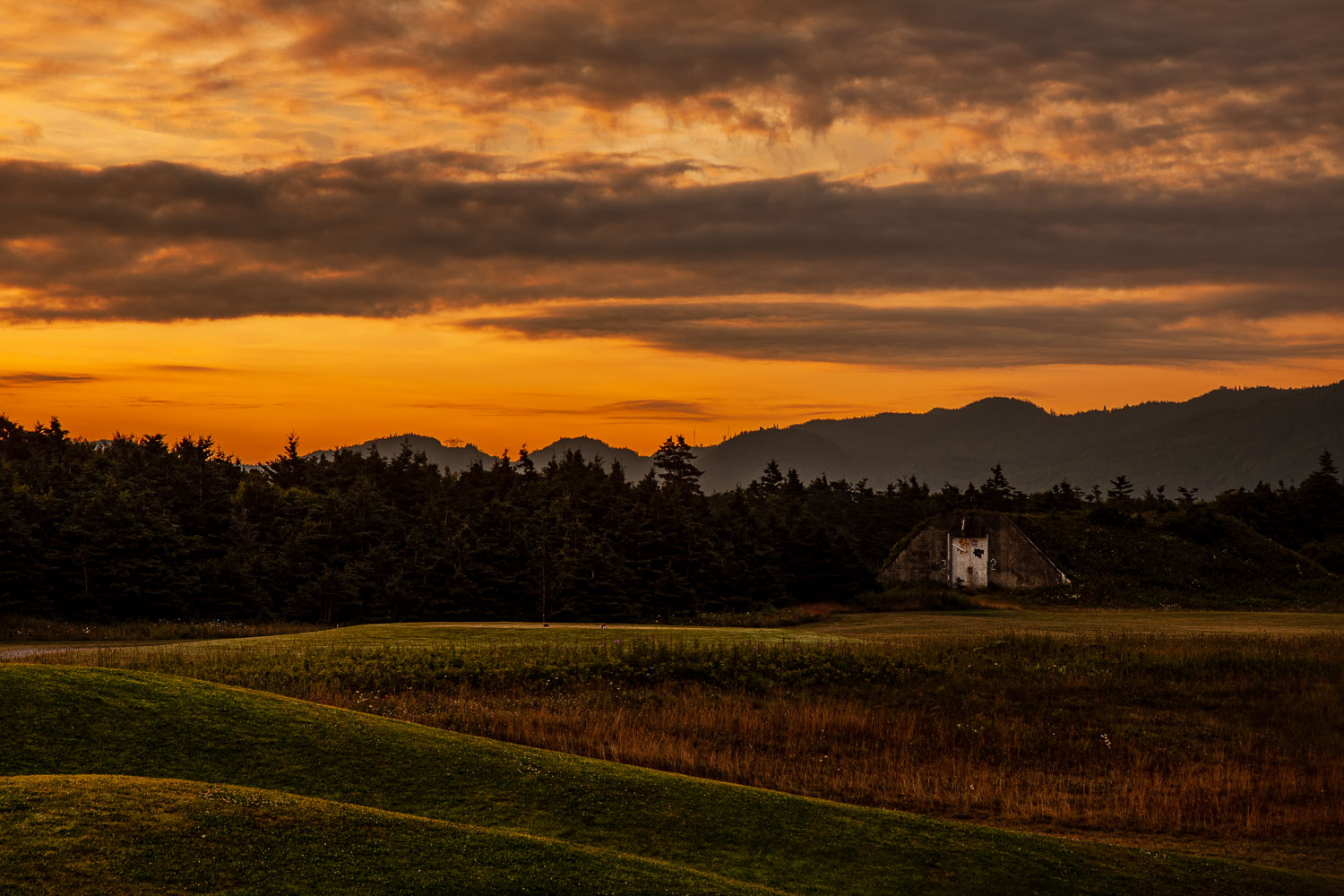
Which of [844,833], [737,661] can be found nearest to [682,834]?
[844,833]

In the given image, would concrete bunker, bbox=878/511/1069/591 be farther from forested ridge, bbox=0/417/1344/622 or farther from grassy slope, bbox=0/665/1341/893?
grassy slope, bbox=0/665/1341/893

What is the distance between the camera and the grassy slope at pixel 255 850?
1027cm

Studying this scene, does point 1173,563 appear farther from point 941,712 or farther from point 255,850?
point 255,850

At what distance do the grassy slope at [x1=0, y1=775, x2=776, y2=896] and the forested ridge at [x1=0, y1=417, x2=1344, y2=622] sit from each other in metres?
51.8

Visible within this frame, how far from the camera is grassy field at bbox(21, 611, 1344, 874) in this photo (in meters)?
22.8

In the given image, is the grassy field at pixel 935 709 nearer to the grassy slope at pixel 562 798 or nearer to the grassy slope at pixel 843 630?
the grassy slope at pixel 843 630

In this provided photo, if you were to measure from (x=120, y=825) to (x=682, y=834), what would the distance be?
738cm

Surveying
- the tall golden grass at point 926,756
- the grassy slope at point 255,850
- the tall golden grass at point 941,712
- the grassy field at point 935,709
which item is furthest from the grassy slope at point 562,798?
the tall golden grass at point 941,712

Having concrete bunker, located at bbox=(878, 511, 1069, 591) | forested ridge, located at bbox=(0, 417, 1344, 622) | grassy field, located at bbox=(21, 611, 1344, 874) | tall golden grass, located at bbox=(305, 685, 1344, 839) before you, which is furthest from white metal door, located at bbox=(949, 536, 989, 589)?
tall golden grass, located at bbox=(305, 685, 1344, 839)

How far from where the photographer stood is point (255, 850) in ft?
36.7

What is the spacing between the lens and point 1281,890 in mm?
16312

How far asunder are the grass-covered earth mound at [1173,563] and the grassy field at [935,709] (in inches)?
929

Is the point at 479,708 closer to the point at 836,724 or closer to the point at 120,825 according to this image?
the point at 836,724

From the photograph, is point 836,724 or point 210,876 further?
point 836,724
